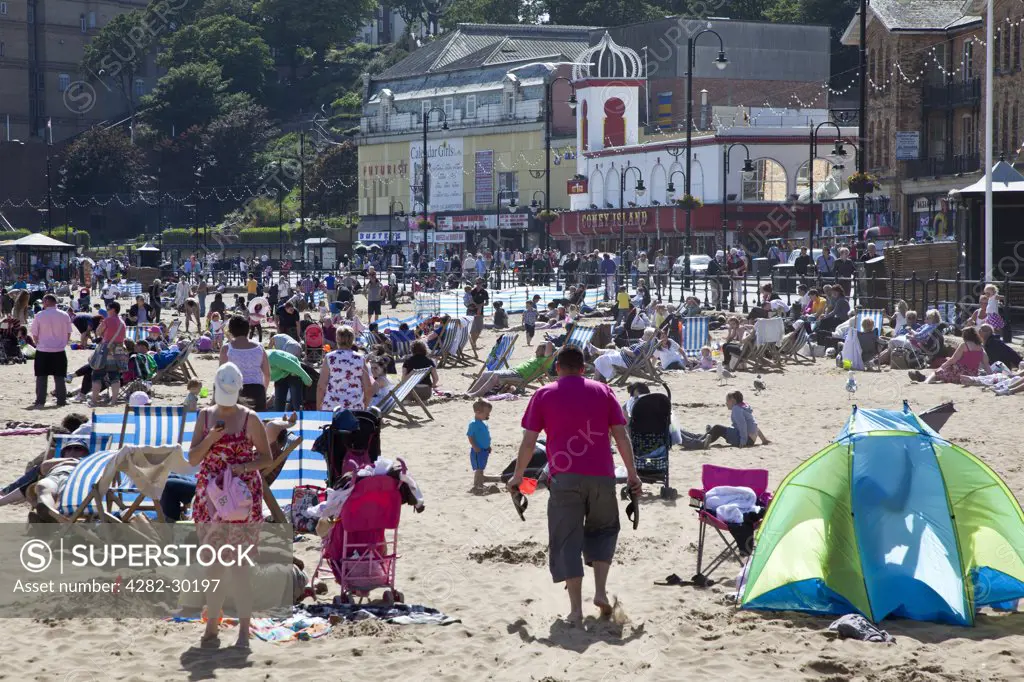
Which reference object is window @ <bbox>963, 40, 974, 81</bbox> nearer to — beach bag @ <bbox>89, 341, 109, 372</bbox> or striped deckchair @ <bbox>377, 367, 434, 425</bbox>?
striped deckchair @ <bbox>377, 367, 434, 425</bbox>

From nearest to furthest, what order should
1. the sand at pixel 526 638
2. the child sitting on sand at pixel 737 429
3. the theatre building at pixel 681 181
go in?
1. the sand at pixel 526 638
2. the child sitting on sand at pixel 737 429
3. the theatre building at pixel 681 181

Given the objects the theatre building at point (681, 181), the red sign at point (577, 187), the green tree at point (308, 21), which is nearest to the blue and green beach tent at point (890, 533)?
the theatre building at point (681, 181)

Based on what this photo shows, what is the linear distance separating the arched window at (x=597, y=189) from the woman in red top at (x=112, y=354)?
1856 inches

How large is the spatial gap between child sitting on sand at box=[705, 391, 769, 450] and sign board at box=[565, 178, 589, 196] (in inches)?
2034

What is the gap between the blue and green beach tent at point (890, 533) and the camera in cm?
784

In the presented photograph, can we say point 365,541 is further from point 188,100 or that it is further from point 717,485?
point 188,100

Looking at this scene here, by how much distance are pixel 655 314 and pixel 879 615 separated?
17.5 meters

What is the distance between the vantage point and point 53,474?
31.4 ft

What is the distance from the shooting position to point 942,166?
46031 millimetres

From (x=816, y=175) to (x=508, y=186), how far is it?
20151mm

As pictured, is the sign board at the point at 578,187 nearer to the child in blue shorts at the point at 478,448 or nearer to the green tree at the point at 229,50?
the green tree at the point at 229,50

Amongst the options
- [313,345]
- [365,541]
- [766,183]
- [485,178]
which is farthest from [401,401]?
[485,178]

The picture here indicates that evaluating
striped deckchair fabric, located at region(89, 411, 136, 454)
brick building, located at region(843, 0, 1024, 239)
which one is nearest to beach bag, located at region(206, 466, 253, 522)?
striped deckchair fabric, located at region(89, 411, 136, 454)

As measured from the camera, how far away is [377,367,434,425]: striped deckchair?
50.9 ft
